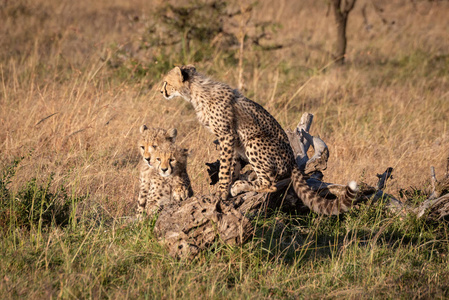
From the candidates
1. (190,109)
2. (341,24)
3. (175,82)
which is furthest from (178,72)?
(341,24)

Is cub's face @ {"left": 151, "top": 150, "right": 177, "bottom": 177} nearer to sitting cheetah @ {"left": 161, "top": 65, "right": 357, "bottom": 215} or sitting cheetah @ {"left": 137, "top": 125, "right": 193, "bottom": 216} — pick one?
sitting cheetah @ {"left": 137, "top": 125, "right": 193, "bottom": 216}

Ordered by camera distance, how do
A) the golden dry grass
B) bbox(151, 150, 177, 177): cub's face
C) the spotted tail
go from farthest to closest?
the golden dry grass < bbox(151, 150, 177, 177): cub's face < the spotted tail

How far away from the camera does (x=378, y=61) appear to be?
9836 millimetres

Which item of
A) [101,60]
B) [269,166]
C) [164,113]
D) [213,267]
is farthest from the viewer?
[101,60]

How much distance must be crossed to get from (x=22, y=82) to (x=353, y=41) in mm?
7082

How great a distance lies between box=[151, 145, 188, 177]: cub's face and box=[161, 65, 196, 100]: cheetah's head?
Answer: 1033 millimetres

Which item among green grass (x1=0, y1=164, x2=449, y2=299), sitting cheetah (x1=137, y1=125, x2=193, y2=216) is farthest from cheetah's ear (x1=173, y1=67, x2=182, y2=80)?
green grass (x1=0, y1=164, x2=449, y2=299)

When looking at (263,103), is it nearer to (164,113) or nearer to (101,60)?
(164,113)

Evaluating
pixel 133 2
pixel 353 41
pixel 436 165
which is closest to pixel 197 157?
pixel 436 165

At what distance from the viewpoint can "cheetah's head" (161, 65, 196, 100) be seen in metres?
4.69

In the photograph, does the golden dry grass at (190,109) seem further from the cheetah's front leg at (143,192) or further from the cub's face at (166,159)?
the cub's face at (166,159)

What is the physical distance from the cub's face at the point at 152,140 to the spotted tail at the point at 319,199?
3.59ft

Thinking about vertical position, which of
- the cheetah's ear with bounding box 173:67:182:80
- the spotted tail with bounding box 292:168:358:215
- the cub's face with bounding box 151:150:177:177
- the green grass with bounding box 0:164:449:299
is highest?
the cheetah's ear with bounding box 173:67:182:80

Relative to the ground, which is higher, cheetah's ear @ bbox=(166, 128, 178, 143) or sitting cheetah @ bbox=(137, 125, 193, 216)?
cheetah's ear @ bbox=(166, 128, 178, 143)
